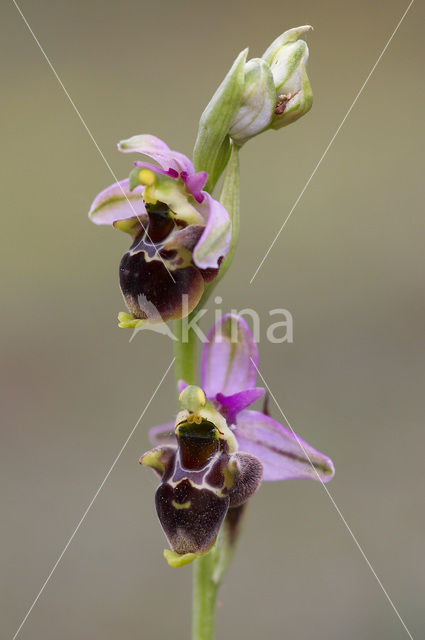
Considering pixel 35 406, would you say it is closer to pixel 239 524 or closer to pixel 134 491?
pixel 134 491

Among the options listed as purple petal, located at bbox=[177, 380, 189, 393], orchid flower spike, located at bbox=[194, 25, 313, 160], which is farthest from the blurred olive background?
orchid flower spike, located at bbox=[194, 25, 313, 160]

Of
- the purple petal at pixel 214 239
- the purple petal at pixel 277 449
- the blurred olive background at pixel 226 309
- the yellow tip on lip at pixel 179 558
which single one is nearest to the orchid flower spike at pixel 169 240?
the purple petal at pixel 214 239

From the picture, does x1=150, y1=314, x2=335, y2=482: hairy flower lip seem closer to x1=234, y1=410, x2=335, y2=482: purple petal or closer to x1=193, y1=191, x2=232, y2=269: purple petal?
x1=234, y1=410, x2=335, y2=482: purple petal

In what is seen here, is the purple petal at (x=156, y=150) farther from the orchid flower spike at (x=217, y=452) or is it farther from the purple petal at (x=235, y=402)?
the purple petal at (x=235, y=402)

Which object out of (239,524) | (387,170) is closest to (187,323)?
(239,524)

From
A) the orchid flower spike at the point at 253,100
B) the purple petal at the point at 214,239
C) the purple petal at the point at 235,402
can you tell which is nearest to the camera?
the purple petal at the point at 214,239

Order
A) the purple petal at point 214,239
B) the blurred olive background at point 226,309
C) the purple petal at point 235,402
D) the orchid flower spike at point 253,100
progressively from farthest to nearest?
the blurred olive background at point 226,309 → the purple petal at point 235,402 → the orchid flower spike at point 253,100 → the purple petal at point 214,239

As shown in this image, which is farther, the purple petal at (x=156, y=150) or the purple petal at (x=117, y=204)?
the purple petal at (x=117, y=204)
